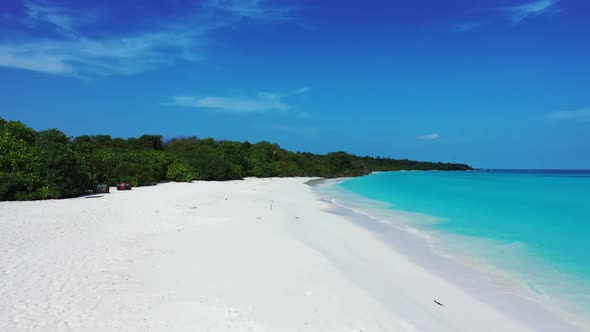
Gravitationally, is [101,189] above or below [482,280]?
above

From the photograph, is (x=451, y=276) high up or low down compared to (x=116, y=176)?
down

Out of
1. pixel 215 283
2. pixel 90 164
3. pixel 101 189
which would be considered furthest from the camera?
pixel 90 164

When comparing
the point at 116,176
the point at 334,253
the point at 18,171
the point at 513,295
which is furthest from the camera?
the point at 116,176

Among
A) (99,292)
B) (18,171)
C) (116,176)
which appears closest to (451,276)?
(99,292)

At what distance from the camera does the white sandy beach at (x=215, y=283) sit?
4152mm

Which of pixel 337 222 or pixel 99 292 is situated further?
pixel 337 222

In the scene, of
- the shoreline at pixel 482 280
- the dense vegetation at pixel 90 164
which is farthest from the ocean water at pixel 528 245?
the dense vegetation at pixel 90 164

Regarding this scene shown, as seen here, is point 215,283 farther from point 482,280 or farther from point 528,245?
point 528,245

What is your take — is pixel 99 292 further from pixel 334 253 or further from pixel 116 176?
pixel 116 176

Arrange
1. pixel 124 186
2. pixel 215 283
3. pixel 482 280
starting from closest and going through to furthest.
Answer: pixel 215 283 → pixel 482 280 → pixel 124 186

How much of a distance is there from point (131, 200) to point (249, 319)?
11.9 m

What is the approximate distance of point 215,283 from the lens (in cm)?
528

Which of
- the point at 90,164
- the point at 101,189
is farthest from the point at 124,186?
the point at 101,189

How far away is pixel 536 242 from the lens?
10.9 metres
